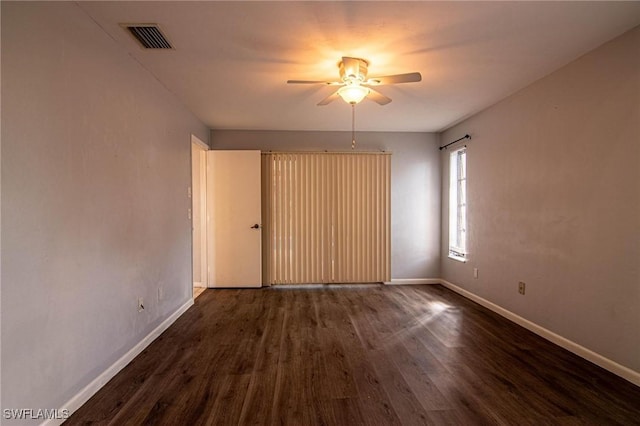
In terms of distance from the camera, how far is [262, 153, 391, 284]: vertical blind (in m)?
4.61

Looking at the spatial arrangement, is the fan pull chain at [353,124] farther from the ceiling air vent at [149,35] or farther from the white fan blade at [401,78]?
the ceiling air vent at [149,35]

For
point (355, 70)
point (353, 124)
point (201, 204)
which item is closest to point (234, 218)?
point (201, 204)

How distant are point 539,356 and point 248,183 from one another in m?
3.85

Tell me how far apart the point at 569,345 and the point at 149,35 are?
406 centimetres

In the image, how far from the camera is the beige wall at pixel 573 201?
210 cm

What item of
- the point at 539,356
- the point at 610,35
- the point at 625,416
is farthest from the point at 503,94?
the point at 625,416

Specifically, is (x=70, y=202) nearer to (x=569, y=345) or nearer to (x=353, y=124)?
(x=353, y=124)

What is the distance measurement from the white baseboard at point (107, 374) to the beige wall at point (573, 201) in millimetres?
3575

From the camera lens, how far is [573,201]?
2.51 meters

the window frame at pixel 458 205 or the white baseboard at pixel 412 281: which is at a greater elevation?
the window frame at pixel 458 205

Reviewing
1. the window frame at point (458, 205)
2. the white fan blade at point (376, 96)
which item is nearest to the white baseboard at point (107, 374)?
the white fan blade at point (376, 96)

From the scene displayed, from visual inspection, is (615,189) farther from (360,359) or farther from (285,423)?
(285,423)

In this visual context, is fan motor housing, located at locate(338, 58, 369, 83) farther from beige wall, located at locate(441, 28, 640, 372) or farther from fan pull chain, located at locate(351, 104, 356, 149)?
beige wall, located at locate(441, 28, 640, 372)

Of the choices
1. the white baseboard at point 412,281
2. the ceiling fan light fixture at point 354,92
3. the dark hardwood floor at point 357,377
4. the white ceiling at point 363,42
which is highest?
the white ceiling at point 363,42
